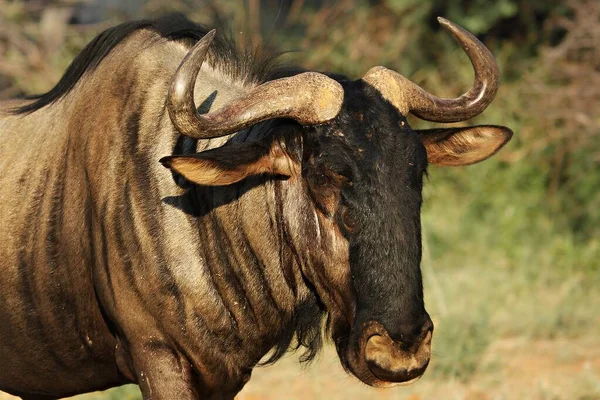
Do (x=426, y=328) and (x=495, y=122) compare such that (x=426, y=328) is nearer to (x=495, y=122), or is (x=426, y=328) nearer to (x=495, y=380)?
(x=495, y=380)

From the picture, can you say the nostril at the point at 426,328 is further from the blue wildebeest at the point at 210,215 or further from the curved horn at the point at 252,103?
the curved horn at the point at 252,103

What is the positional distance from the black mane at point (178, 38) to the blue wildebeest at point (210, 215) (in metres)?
0.01

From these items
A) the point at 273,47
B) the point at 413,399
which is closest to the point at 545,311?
the point at 413,399

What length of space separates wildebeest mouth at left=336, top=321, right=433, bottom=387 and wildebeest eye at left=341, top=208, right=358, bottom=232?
34 centimetres

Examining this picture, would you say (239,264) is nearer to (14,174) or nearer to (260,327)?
(260,327)

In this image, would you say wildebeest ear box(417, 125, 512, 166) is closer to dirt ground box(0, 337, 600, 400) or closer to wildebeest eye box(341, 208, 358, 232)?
wildebeest eye box(341, 208, 358, 232)

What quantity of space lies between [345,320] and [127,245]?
0.90 metres

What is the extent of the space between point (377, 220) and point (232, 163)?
57 cm

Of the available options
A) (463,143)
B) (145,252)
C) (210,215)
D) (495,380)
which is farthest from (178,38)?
(495,380)

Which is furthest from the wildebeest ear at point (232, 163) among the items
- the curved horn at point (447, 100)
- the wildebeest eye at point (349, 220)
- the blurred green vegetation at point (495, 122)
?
the blurred green vegetation at point (495, 122)

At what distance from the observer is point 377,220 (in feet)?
11.8

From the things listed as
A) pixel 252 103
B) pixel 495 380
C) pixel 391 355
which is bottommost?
pixel 495 380

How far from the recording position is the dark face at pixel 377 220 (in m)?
3.54

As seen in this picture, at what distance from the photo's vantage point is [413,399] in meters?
6.23
